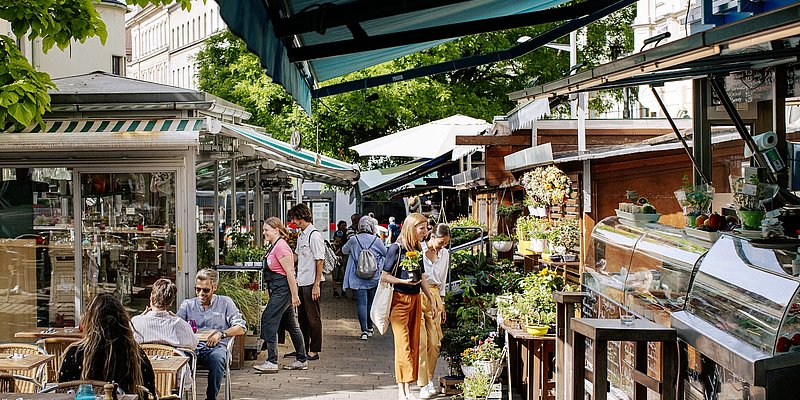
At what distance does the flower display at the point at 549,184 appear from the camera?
11.8 metres

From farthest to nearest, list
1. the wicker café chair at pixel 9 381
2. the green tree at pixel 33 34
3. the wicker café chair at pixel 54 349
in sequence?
1. the wicker café chair at pixel 54 349
2. the green tree at pixel 33 34
3. the wicker café chair at pixel 9 381

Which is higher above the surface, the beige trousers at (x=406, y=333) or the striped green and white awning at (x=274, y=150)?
the striped green and white awning at (x=274, y=150)

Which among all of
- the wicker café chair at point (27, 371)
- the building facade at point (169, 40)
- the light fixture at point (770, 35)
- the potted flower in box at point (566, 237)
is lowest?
the wicker café chair at point (27, 371)

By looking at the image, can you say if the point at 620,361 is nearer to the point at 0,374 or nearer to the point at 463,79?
the point at 0,374

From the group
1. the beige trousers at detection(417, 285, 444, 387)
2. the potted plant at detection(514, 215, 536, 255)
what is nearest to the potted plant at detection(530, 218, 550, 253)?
the potted plant at detection(514, 215, 536, 255)

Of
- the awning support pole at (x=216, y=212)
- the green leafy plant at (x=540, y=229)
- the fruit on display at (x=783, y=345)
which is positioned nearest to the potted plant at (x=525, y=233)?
the green leafy plant at (x=540, y=229)

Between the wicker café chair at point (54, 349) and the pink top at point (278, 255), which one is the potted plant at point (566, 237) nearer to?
the pink top at point (278, 255)

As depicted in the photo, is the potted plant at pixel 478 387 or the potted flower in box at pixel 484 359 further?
the potted flower in box at pixel 484 359

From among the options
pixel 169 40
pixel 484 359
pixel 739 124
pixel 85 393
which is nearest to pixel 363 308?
pixel 484 359

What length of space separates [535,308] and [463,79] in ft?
84.5

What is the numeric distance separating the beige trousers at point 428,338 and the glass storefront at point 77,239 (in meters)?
3.33

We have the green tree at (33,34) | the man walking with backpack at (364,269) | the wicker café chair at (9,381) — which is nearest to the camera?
the wicker café chair at (9,381)

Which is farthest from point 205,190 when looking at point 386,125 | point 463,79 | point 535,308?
point 463,79

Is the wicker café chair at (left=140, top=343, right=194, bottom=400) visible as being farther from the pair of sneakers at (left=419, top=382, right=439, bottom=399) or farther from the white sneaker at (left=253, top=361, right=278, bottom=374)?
the white sneaker at (left=253, top=361, right=278, bottom=374)
